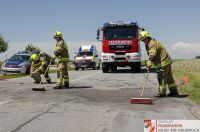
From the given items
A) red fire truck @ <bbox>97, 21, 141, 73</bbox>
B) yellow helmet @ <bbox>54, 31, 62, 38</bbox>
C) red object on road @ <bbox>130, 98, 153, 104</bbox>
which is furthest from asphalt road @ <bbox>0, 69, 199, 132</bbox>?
red fire truck @ <bbox>97, 21, 141, 73</bbox>

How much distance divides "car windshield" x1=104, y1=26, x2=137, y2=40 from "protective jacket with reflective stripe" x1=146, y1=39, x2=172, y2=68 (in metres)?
16.3

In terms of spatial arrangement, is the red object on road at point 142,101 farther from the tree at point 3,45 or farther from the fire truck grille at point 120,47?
the tree at point 3,45

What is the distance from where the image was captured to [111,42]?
28.8m

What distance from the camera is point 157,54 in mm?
12195

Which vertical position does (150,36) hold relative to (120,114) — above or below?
above

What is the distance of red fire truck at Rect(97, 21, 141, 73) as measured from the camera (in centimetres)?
2853

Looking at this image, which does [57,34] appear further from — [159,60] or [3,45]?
[3,45]

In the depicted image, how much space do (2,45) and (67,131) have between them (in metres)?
82.0

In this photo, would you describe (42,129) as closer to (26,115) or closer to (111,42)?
(26,115)

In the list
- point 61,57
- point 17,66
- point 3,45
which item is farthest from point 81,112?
point 3,45

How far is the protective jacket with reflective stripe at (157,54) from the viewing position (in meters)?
11.9

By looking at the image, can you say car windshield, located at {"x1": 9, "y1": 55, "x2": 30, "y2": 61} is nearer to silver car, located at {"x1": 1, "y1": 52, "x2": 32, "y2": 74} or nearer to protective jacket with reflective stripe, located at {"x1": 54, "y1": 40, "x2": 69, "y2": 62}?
silver car, located at {"x1": 1, "y1": 52, "x2": 32, "y2": 74}

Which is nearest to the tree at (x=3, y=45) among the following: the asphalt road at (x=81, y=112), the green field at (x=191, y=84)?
the green field at (x=191, y=84)

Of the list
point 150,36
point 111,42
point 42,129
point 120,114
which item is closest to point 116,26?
→ point 111,42
